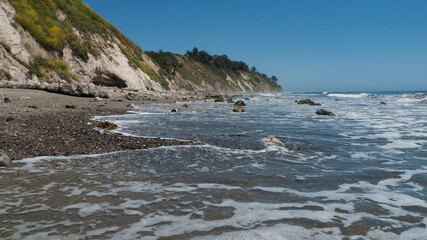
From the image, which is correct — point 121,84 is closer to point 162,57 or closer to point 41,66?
point 41,66

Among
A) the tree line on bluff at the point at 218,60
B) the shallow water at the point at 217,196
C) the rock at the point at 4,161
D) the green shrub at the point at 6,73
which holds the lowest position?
the shallow water at the point at 217,196

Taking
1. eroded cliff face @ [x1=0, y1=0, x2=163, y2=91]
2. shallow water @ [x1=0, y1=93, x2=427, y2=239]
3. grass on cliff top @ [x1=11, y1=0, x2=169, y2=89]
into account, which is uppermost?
grass on cliff top @ [x1=11, y1=0, x2=169, y2=89]

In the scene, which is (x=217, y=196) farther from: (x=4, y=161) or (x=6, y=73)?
(x=6, y=73)

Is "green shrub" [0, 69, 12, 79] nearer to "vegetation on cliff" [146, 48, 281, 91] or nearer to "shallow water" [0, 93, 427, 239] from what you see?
"shallow water" [0, 93, 427, 239]

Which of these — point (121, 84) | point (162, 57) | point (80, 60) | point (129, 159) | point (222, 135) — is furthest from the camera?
point (162, 57)

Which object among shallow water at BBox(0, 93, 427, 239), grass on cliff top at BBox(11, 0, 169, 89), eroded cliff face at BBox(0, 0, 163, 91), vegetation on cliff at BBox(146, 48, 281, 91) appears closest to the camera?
shallow water at BBox(0, 93, 427, 239)

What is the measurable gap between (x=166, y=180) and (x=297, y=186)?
1.91 meters

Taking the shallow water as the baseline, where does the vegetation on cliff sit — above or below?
above

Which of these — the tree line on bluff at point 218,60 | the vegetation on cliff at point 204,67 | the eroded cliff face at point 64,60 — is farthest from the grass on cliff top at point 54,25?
the tree line on bluff at point 218,60

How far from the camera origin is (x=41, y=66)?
22922mm

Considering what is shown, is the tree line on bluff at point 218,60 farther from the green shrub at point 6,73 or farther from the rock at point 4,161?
the rock at point 4,161

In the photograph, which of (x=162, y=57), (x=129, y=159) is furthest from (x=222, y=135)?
(x=162, y=57)

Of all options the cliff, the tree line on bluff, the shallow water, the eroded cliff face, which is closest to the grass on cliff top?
the cliff

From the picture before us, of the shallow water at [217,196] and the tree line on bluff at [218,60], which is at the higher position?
the tree line on bluff at [218,60]
